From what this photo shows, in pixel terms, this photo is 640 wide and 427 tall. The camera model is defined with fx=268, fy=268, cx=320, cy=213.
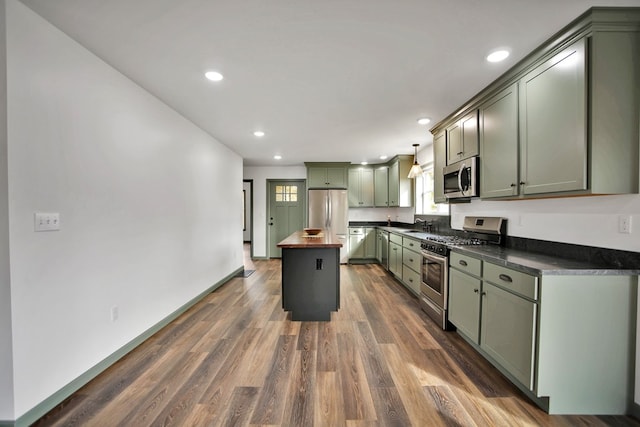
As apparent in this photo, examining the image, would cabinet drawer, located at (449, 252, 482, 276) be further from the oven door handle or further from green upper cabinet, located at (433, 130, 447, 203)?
green upper cabinet, located at (433, 130, 447, 203)

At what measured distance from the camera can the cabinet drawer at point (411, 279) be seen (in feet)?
11.9

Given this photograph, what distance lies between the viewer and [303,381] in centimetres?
197

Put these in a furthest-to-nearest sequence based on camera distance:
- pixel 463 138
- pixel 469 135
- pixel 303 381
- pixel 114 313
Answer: pixel 463 138 < pixel 469 135 < pixel 114 313 < pixel 303 381

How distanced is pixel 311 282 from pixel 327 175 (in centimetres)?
355

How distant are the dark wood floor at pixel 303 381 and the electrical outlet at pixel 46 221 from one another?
115 centimetres

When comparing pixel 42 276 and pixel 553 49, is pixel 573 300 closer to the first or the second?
pixel 553 49

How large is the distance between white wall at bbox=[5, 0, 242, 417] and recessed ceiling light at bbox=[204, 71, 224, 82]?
0.73 metres

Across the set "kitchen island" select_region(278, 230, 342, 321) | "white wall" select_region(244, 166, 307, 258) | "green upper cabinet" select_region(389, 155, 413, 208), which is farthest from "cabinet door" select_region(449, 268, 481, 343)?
"white wall" select_region(244, 166, 307, 258)

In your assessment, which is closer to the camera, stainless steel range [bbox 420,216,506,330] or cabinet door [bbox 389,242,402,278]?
→ stainless steel range [bbox 420,216,506,330]

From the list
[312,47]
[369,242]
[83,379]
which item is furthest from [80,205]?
[369,242]

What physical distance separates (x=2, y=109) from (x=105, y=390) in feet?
6.13

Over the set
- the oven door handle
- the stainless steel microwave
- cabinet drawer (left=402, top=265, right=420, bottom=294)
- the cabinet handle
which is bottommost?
cabinet drawer (left=402, top=265, right=420, bottom=294)

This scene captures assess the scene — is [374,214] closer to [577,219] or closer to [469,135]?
[469,135]

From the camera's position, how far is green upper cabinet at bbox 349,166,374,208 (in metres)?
6.32
